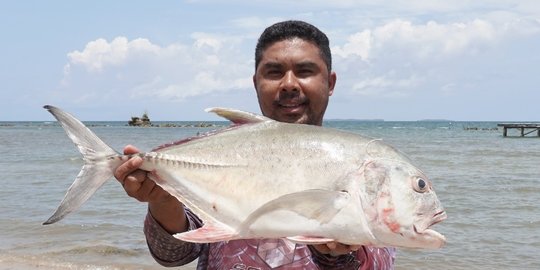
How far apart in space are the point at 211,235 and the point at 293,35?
119 cm

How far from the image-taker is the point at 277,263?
2789 mm

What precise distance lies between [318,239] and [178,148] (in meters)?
0.80

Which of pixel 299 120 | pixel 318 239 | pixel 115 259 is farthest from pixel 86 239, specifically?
pixel 318 239

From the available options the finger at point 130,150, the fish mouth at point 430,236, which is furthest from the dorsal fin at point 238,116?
the fish mouth at point 430,236

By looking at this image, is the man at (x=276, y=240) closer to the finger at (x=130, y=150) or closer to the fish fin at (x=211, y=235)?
the finger at (x=130, y=150)

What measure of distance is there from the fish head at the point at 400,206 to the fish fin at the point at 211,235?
0.54 m

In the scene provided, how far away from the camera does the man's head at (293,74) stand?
3080 mm

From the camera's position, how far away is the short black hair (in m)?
3.14

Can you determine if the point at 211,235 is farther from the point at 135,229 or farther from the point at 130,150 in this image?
the point at 135,229

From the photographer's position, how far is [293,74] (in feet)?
10.2

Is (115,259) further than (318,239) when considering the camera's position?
Yes

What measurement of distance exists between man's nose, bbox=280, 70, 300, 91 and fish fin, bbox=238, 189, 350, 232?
0.91 meters

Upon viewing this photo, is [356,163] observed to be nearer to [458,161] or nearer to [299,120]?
[299,120]

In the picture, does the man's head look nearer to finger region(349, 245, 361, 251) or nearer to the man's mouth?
the man's mouth
